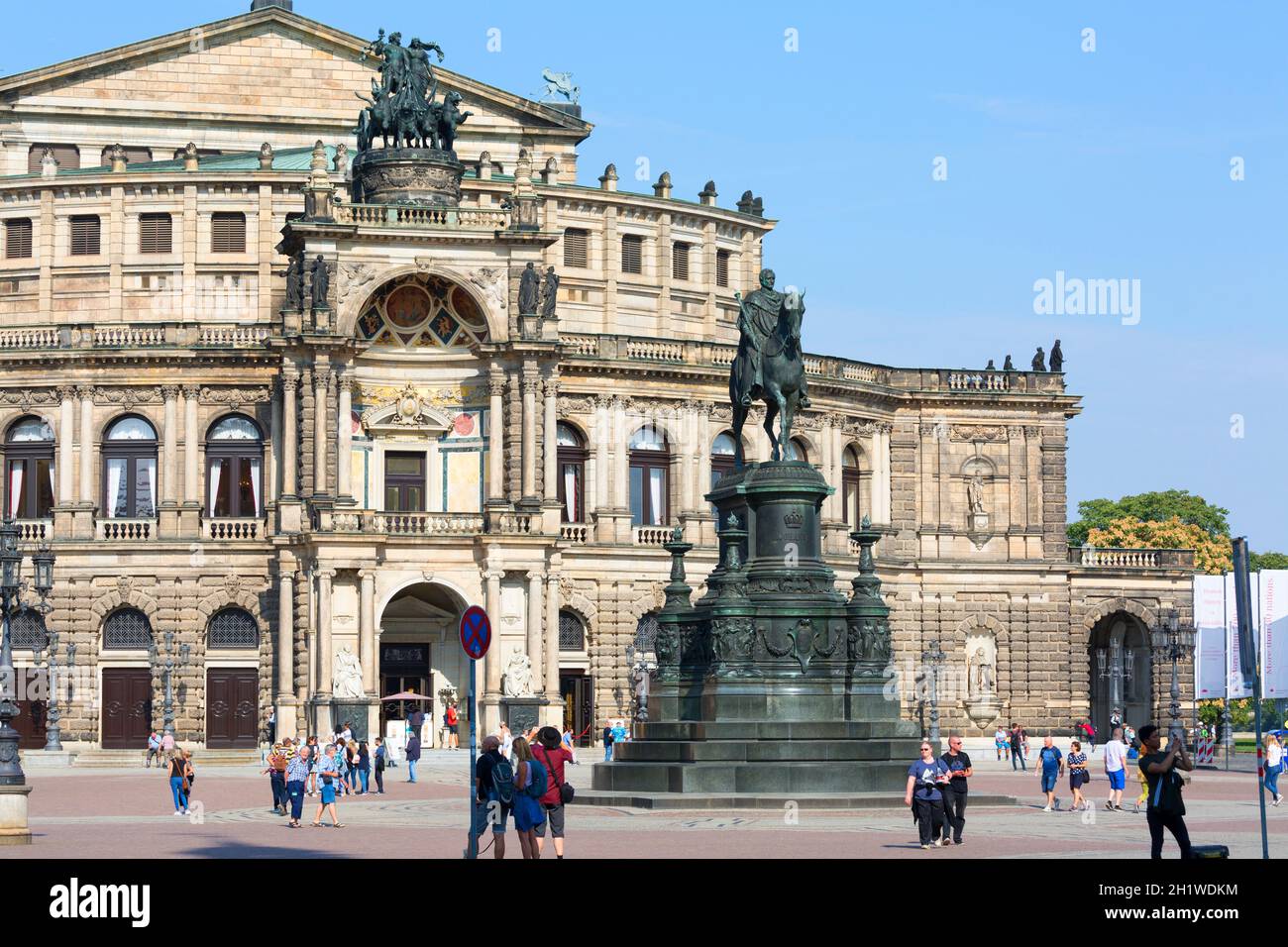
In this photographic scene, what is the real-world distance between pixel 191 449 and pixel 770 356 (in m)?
42.9

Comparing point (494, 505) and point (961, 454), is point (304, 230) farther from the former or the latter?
point (961, 454)

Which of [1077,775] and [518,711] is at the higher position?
[518,711]

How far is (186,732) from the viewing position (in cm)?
8488

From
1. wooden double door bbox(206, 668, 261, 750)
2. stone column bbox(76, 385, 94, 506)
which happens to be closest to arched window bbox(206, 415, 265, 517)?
stone column bbox(76, 385, 94, 506)

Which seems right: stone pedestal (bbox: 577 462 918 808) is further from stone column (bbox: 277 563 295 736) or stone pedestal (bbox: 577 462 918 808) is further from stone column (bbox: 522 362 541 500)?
stone column (bbox: 277 563 295 736)

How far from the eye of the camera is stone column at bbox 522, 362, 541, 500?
8231 cm

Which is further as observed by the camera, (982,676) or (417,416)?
(982,676)

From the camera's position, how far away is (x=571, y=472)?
8944 cm

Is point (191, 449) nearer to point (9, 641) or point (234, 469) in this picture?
point (234, 469)

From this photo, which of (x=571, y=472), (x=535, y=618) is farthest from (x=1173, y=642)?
(x=535, y=618)

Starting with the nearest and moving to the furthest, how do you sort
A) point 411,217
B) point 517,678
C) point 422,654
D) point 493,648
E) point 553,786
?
point 553,786, point 517,678, point 493,648, point 411,217, point 422,654

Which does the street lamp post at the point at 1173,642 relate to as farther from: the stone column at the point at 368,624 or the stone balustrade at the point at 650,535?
the stone column at the point at 368,624

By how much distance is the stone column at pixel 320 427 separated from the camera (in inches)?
3211

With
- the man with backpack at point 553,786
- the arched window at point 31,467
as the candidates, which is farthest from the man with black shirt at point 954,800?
the arched window at point 31,467
